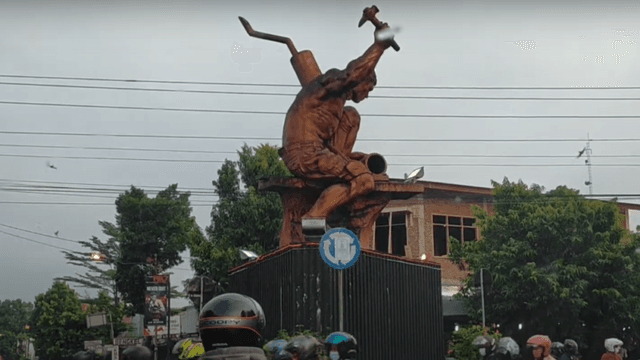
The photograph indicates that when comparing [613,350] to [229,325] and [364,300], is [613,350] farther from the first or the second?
[229,325]

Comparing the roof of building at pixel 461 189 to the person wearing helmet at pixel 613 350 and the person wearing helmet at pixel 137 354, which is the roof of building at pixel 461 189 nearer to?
the person wearing helmet at pixel 613 350

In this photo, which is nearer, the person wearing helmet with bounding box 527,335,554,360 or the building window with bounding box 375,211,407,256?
the person wearing helmet with bounding box 527,335,554,360

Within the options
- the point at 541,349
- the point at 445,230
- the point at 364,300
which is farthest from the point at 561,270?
the point at 541,349

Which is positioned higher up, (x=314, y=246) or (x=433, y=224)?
(x=433, y=224)

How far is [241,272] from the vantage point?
14.9 meters

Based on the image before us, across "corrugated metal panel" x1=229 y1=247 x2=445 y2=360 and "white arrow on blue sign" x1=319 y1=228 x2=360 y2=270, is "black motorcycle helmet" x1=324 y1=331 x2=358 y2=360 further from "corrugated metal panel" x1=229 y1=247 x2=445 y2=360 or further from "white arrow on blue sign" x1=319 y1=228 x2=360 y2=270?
"corrugated metal panel" x1=229 y1=247 x2=445 y2=360

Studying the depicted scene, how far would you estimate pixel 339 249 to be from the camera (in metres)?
10.5

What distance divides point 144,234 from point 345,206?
25910mm

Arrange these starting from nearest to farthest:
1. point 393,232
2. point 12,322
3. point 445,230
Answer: point 393,232 → point 445,230 → point 12,322

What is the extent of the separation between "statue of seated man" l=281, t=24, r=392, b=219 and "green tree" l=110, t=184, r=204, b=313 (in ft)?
80.6

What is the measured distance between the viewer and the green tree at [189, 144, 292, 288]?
25.5m

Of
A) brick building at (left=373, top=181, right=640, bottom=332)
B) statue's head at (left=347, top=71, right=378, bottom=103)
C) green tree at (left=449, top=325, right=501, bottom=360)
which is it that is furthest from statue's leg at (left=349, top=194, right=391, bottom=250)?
brick building at (left=373, top=181, right=640, bottom=332)

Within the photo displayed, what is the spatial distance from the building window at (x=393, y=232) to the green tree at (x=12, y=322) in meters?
47.0

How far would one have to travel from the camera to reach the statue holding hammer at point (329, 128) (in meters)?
14.4
